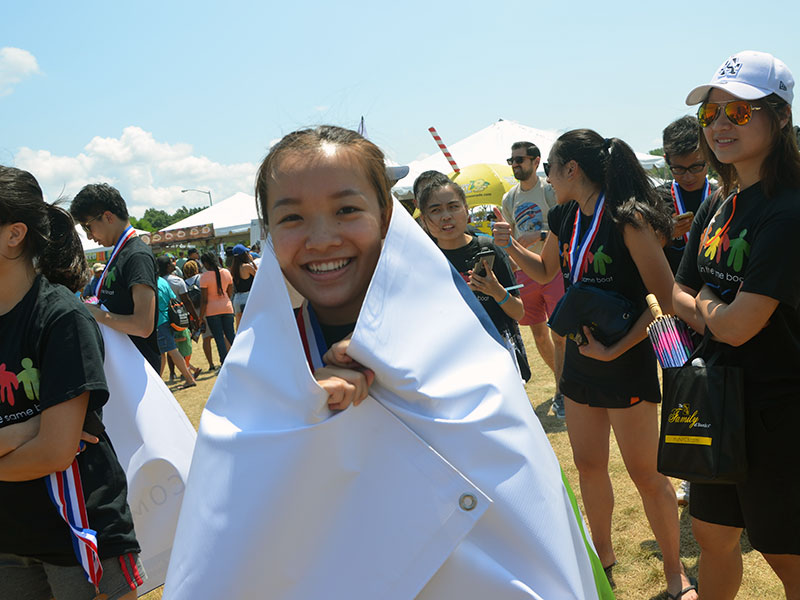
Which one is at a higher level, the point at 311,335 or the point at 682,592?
the point at 311,335

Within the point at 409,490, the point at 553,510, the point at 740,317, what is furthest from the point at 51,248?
the point at 740,317

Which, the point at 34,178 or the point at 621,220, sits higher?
the point at 34,178

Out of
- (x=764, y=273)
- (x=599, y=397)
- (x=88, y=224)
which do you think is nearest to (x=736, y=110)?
(x=764, y=273)

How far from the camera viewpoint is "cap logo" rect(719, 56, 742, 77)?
95.3 inches

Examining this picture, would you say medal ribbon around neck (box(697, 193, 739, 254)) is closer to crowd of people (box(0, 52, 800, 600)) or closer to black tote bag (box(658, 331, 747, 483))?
crowd of people (box(0, 52, 800, 600))

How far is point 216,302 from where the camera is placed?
1050cm

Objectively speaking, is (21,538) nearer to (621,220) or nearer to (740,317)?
(740,317)

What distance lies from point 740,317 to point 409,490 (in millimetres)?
1503

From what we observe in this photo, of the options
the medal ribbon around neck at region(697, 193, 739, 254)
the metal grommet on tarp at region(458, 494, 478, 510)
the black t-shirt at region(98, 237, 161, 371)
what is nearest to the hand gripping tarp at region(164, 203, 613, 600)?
the metal grommet on tarp at region(458, 494, 478, 510)

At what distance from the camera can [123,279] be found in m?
3.98

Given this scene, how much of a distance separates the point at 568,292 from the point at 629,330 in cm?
35

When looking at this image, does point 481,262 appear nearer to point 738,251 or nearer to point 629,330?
point 629,330

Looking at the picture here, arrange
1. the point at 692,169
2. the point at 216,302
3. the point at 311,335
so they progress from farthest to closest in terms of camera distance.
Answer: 1. the point at 216,302
2. the point at 692,169
3. the point at 311,335

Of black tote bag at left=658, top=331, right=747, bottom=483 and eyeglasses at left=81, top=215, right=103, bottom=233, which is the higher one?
eyeglasses at left=81, top=215, right=103, bottom=233
